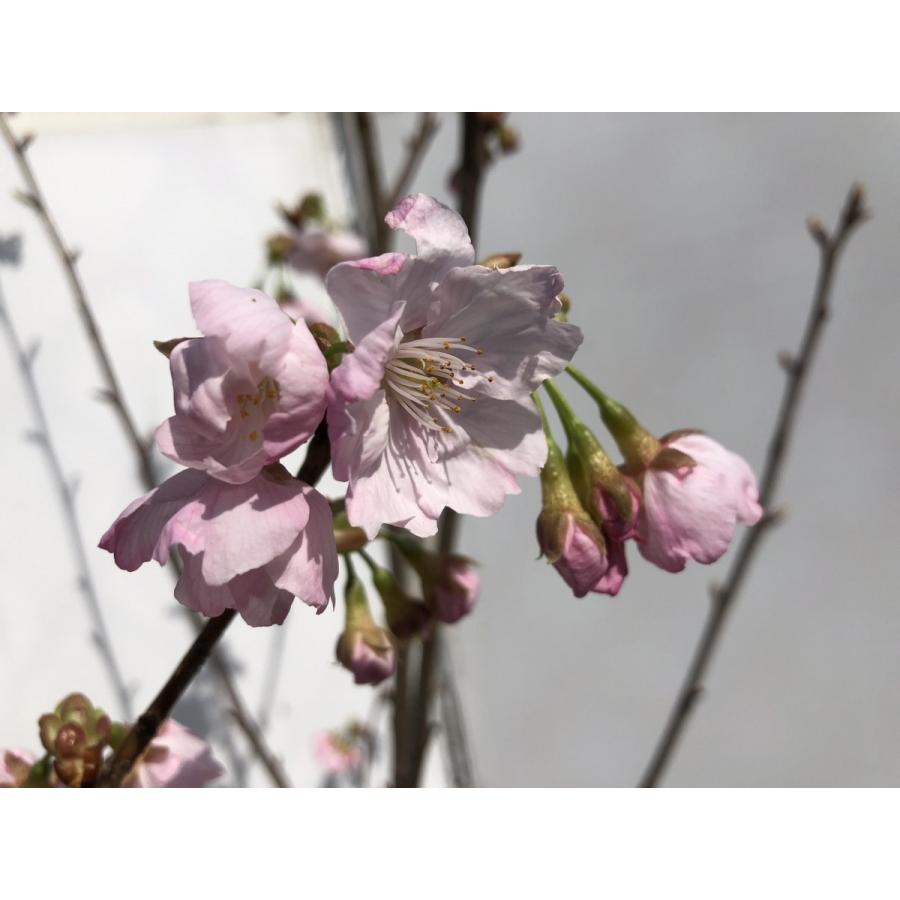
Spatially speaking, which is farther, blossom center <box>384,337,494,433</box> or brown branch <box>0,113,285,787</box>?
brown branch <box>0,113,285,787</box>

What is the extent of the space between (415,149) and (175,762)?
2.52 feet

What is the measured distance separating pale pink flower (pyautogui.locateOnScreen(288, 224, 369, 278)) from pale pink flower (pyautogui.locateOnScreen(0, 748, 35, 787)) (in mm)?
884

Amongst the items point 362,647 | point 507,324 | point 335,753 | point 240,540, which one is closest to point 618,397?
point 362,647

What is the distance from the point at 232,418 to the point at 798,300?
940mm

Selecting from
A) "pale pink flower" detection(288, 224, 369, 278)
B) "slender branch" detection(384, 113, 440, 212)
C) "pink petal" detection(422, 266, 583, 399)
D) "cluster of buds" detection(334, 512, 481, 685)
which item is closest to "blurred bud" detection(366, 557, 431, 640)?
"cluster of buds" detection(334, 512, 481, 685)

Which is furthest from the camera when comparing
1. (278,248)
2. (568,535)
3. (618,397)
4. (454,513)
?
(278,248)

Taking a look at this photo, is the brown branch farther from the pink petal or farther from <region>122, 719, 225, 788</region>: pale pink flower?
the pink petal

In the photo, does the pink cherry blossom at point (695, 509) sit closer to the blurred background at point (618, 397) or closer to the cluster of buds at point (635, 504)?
the cluster of buds at point (635, 504)

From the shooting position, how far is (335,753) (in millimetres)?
1381

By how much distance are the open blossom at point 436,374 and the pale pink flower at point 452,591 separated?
25 centimetres

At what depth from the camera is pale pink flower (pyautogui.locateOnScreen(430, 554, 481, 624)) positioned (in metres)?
0.66

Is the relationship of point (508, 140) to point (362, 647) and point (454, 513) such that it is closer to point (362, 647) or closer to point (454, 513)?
point (454, 513)
